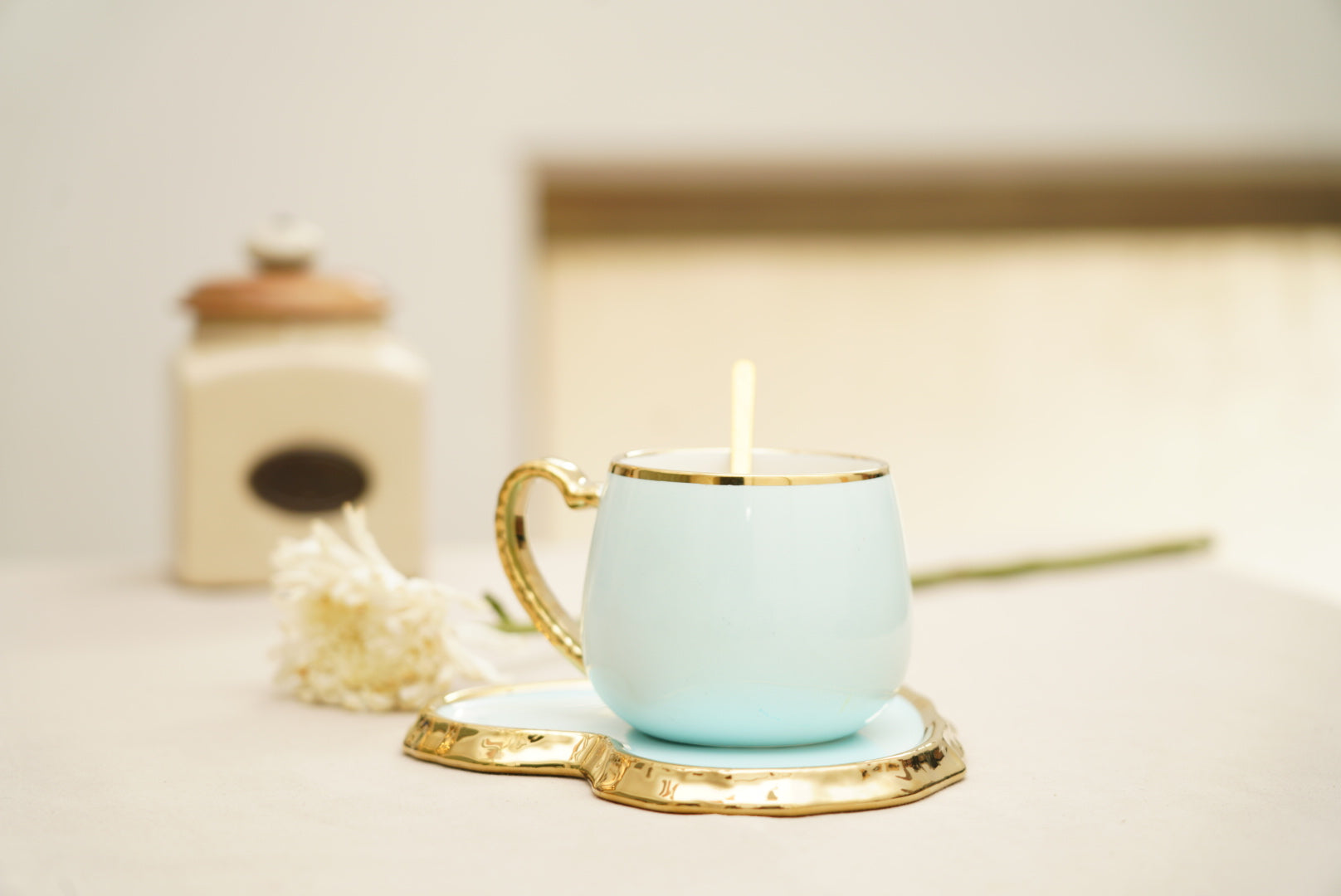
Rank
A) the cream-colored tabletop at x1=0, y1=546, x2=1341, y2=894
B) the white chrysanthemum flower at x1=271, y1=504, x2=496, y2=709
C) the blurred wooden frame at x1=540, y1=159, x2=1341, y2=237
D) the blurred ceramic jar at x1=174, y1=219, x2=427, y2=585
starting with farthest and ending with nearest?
the blurred wooden frame at x1=540, y1=159, x2=1341, y2=237
the blurred ceramic jar at x1=174, y1=219, x2=427, y2=585
the white chrysanthemum flower at x1=271, y1=504, x2=496, y2=709
the cream-colored tabletop at x1=0, y1=546, x2=1341, y2=894

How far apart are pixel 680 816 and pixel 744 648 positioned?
0.06 m

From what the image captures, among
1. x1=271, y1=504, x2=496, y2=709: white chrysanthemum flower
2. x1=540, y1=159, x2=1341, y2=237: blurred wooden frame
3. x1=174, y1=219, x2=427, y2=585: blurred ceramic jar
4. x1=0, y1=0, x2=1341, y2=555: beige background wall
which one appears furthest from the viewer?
x1=540, y1=159, x2=1341, y2=237: blurred wooden frame

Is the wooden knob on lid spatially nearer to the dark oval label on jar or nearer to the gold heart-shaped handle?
the dark oval label on jar

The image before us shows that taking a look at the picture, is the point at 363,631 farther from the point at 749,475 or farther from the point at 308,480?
the point at 308,480

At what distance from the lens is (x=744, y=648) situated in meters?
0.39

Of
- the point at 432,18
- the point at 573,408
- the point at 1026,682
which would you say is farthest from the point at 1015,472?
the point at 1026,682

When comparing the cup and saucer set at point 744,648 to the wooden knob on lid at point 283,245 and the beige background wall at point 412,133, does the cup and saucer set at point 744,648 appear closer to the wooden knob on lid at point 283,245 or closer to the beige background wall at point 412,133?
the wooden knob on lid at point 283,245

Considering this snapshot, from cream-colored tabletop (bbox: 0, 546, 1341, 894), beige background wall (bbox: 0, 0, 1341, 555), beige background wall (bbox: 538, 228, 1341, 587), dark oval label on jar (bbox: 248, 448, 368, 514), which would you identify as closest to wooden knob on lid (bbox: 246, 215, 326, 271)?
dark oval label on jar (bbox: 248, 448, 368, 514)

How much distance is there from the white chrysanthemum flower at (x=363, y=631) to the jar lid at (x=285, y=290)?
33 centimetres

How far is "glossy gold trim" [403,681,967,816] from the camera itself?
1.28 ft

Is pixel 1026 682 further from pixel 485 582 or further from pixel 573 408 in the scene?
pixel 573 408

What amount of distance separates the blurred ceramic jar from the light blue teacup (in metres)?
0.45

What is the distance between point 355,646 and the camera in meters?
0.53

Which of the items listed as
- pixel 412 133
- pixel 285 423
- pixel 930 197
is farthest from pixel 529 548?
pixel 930 197
